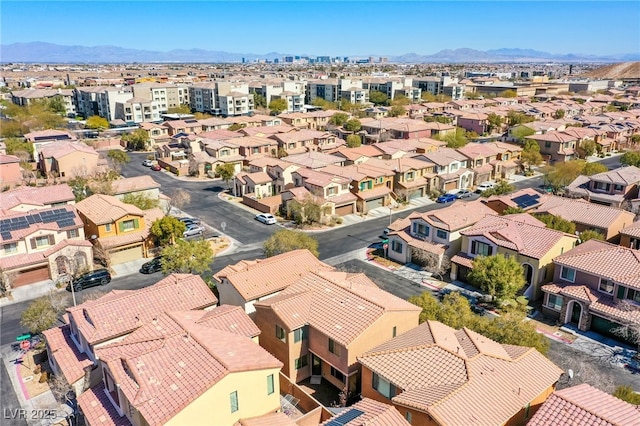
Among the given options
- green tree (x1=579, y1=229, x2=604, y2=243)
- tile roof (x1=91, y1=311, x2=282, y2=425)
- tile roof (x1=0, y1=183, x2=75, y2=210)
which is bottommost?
green tree (x1=579, y1=229, x2=604, y2=243)

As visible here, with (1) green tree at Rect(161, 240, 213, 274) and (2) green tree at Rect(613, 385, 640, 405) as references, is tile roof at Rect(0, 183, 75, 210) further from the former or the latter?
(2) green tree at Rect(613, 385, 640, 405)

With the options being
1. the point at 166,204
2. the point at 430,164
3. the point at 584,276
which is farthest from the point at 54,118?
the point at 584,276

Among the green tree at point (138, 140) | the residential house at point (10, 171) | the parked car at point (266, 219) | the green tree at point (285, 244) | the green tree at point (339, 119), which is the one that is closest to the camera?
the green tree at point (285, 244)

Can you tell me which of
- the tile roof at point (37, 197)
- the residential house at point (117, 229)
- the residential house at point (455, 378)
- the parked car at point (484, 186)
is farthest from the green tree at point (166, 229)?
the parked car at point (484, 186)

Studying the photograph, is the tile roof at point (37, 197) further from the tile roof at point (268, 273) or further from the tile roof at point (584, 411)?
the tile roof at point (584, 411)

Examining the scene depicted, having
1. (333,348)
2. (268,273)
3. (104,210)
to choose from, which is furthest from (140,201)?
(333,348)

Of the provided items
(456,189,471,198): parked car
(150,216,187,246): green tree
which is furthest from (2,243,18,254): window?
(456,189,471,198): parked car

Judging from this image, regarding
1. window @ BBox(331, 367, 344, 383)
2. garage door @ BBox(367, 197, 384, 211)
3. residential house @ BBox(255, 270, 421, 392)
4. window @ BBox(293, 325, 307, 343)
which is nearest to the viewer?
residential house @ BBox(255, 270, 421, 392)
